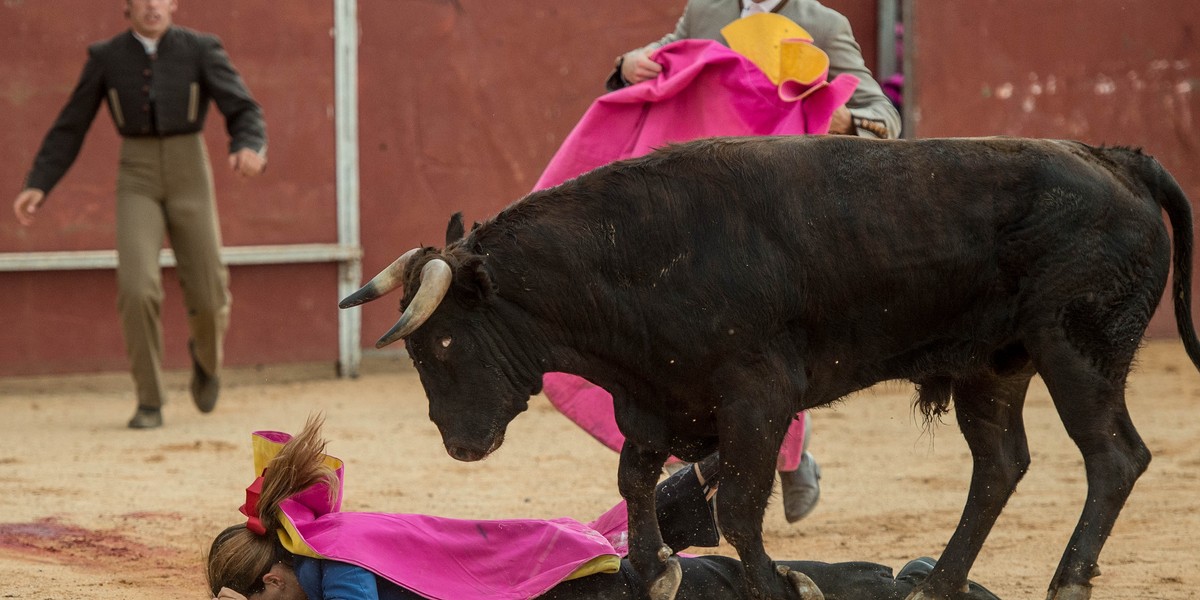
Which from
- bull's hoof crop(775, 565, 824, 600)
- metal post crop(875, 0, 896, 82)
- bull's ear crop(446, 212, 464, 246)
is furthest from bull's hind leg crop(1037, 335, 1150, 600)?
metal post crop(875, 0, 896, 82)

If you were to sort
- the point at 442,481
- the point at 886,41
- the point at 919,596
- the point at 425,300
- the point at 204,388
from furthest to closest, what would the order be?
the point at 886,41 → the point at 204,388 → the point at 442,481 → the point at 919,596 → the point at 425,300

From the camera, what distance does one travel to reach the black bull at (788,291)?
329 centimetres

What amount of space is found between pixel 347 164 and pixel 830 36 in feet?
14.5

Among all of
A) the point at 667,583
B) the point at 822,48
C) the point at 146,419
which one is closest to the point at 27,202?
the point at 146,419

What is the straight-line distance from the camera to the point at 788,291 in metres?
3.32

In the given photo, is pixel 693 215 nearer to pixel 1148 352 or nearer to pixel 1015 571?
pixel 1015 571

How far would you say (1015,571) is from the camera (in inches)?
169

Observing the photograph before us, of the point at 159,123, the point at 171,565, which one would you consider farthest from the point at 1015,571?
the point at 159,123

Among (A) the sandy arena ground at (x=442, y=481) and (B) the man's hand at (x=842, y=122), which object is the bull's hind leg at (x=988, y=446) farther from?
(B) the man's hand at (x=842, y=122)

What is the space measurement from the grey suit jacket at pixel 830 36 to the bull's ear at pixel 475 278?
5.20ft

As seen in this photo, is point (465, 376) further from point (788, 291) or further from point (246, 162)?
point (246, 162)

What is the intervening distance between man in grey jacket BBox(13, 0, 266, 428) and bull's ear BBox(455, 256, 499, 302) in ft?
12.7

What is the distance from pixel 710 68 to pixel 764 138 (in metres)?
0.92

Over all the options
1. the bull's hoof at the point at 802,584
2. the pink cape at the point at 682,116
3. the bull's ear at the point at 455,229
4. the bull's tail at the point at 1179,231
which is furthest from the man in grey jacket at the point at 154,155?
the bull's tail at the point at 1179,231
